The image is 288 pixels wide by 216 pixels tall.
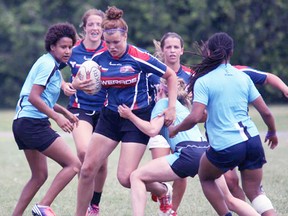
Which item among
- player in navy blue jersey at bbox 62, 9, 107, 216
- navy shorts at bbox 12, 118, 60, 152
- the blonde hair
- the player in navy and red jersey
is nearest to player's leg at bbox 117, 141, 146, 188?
the player in navy and red jersey

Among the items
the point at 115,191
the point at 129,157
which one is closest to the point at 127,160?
the point at 129,157

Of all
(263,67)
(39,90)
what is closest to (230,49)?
(39,90)

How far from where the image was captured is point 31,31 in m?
31.1

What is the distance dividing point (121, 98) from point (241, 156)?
4.99ft

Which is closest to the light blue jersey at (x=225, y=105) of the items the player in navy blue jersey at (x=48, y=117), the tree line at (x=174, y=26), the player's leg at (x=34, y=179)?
the player in navy blue jersey at (x=48, y=117)

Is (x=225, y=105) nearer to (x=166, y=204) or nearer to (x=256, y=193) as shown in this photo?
(x=256, y=193)

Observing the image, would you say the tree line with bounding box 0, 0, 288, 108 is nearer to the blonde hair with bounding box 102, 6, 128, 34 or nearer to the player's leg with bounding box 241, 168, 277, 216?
the blonde hair with bounding box 102, 6, 128, 34

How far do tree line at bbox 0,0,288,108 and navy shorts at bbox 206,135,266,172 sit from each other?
23.0 meters

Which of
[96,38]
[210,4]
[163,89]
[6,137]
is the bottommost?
[6,137]

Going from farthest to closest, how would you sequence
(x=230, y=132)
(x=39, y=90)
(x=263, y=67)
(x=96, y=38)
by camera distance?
1. (x=263, y=67)
2. (x=96, y=38)
3. (x=39, y=90)
4. (x=230, y=132)

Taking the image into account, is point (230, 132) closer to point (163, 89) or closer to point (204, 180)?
point (204, 180)

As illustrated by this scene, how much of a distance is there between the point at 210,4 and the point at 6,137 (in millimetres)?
13993

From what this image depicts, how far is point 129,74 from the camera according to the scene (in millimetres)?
7230

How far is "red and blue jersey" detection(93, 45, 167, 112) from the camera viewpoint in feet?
23.7
